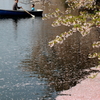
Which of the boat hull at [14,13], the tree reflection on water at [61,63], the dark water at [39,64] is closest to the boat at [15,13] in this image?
the boat hull at [14,13]

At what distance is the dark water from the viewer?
41.8ft

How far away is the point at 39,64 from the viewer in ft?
55.4

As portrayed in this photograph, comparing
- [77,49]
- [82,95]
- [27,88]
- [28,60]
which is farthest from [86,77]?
[77,49]

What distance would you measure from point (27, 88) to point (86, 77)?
3830 mm

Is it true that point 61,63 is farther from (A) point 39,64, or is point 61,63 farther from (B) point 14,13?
(B) point 14,13

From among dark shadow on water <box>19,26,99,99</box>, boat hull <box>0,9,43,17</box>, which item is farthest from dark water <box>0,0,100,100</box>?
boat hull <box>0,9,43,17</box>

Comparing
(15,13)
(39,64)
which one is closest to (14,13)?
(15,13)

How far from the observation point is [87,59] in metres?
18.4

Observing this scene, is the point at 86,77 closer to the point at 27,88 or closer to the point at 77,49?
the point at 27,88

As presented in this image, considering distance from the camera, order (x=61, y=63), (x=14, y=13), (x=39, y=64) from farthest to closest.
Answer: (x=14, y=13) < (x=61, y=63) < (x=39, y=64)

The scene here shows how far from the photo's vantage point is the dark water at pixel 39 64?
41.8 ft

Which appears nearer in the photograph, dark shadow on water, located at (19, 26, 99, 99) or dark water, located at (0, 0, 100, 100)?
dark water, located at (0, 0, 100, 100)

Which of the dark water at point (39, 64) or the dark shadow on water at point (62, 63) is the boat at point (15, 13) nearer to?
the dark water at point (39, 64)

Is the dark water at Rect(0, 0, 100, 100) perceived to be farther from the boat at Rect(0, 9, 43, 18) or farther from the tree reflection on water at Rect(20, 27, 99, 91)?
the boat at Rect(0, 9, 43, 18)
